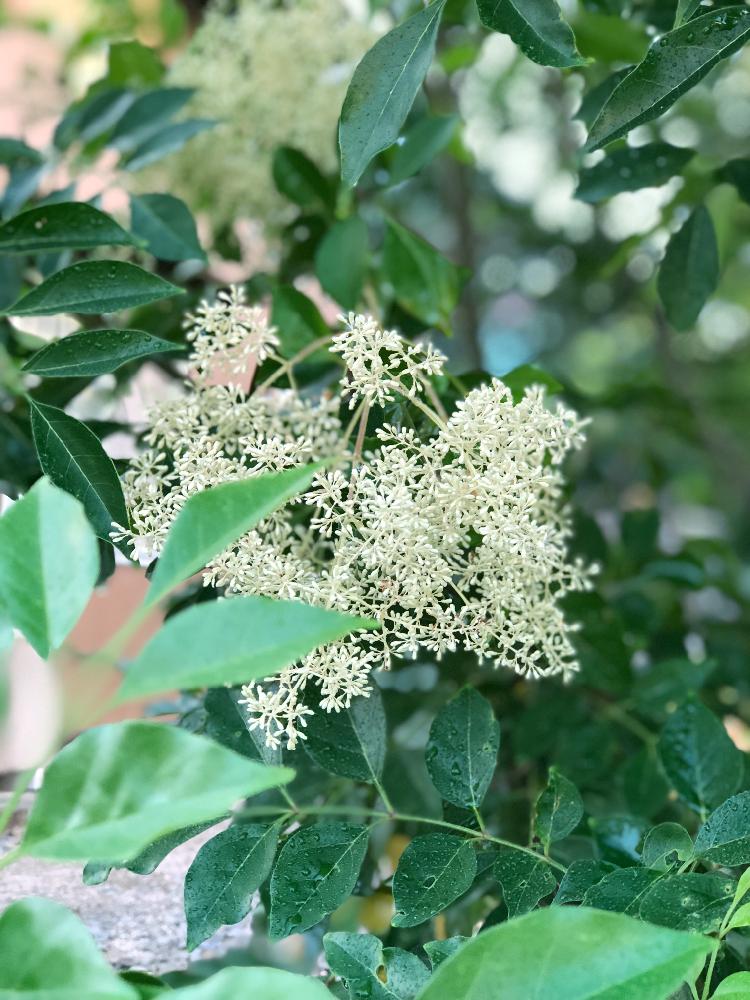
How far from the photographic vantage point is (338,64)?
745 mm

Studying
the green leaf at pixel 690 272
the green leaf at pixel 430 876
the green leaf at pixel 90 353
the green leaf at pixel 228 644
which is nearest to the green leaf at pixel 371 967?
the green leaf at pixel 430 876

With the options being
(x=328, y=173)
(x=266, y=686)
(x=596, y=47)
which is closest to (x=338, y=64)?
(x=328, y=173)

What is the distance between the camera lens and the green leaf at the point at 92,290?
15.5 inches

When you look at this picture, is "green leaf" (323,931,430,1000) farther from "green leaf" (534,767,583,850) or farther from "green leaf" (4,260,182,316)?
"green leaf" (4,260,182,316)

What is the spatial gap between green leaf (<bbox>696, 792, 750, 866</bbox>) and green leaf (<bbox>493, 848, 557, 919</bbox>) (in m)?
0.05

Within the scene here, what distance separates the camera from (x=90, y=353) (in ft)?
1.29

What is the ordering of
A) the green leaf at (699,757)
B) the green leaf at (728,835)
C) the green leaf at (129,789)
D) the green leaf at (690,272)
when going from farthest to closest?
the green leaf at (690,272) → the green leaf at (699,757) → the green leaf at (728,835) → the green leaf at (129,789)

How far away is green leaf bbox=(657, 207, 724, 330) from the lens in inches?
20.4

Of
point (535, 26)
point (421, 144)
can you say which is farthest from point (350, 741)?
point (421, 144)

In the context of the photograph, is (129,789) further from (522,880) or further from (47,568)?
(522,880)

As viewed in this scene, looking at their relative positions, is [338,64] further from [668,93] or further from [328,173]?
[668,93]

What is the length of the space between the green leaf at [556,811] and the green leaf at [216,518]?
0.59 ft

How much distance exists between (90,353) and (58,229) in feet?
0.21

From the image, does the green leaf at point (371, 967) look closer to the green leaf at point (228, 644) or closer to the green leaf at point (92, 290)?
the green leaf at point (228, 644)
